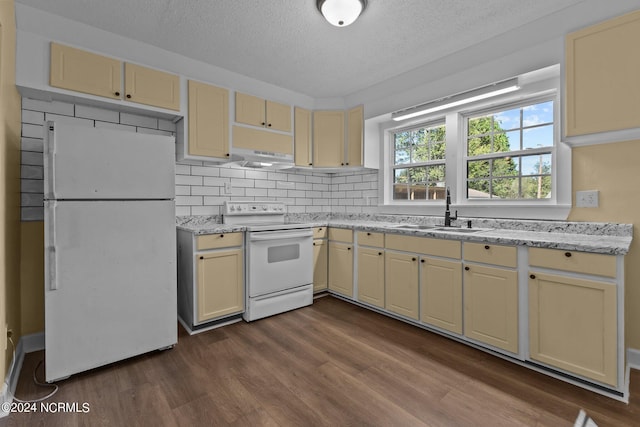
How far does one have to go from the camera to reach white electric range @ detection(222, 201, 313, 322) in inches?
111

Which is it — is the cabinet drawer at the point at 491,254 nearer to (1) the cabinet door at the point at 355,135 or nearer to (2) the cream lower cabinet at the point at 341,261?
(2) the cream lower cabinet at the point at 341,261

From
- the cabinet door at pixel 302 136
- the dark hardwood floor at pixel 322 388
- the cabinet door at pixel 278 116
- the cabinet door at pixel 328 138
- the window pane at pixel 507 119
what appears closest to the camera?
the dark hardwood floor at pixel 322 388

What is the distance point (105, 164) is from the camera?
1957mm

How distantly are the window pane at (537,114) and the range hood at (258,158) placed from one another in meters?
2.30

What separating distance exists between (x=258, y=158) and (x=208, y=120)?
1.94 ft

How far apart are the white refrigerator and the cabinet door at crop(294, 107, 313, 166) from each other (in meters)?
1.65

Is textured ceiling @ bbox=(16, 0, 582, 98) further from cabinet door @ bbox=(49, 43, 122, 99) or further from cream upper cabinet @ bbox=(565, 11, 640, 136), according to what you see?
cream upper cabinet @ bbox=(565, 11, 640, 136)

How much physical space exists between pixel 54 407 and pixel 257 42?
2.87 m

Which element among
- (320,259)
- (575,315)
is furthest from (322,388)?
(320,259)

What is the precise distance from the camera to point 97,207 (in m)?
1.94

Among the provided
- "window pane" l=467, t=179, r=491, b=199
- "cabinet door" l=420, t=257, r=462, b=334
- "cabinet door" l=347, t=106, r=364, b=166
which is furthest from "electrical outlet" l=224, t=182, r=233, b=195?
"window pane" l=467, t=179, r=491, b=199

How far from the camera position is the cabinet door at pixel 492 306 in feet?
6.61

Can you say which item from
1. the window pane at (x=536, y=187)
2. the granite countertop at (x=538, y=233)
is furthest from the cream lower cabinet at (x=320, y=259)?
the window pane at (x=536, y=187)

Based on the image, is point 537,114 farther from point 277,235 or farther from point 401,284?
point 277,235
